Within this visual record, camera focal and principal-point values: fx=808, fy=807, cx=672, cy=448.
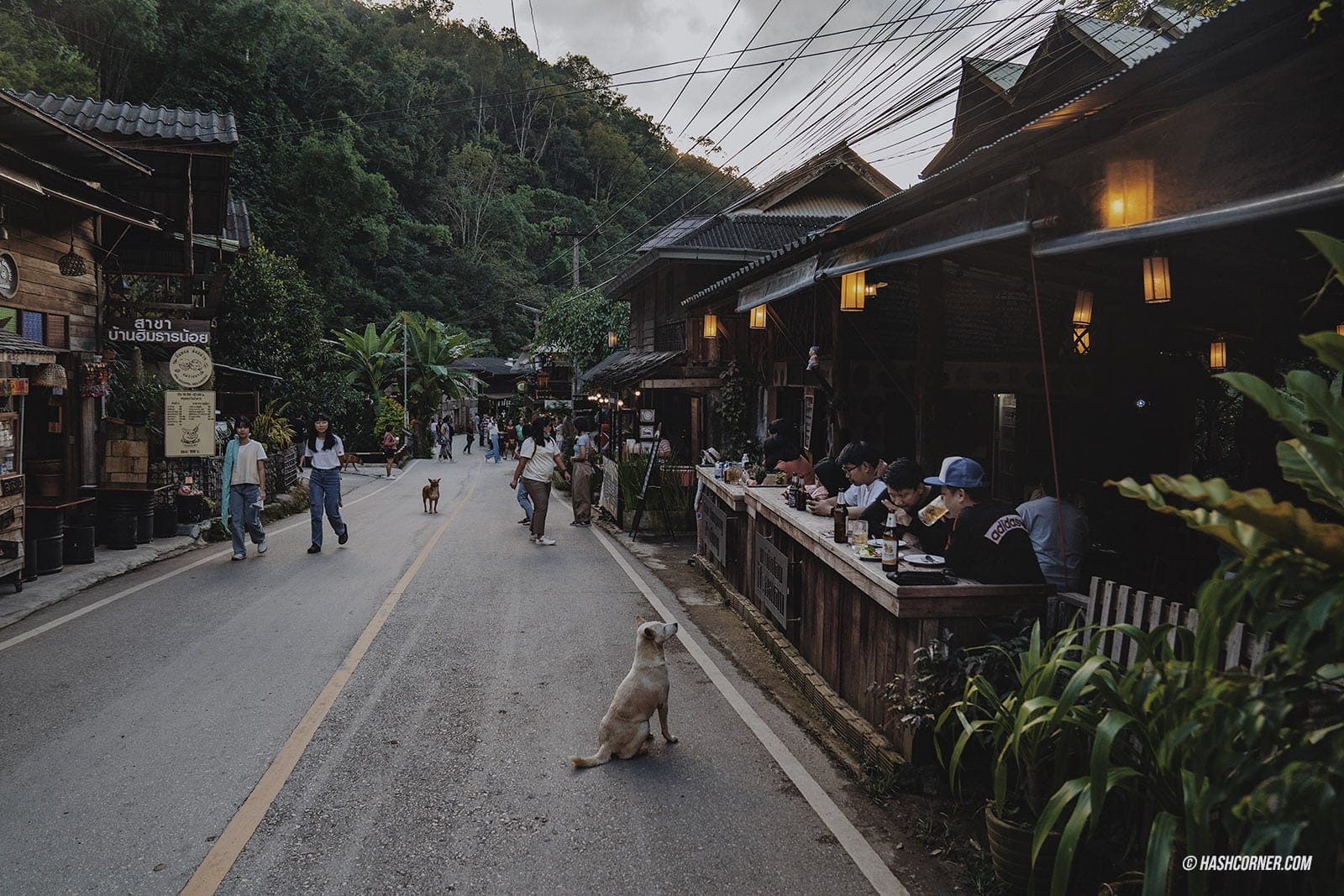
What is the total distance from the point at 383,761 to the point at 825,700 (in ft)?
9.77

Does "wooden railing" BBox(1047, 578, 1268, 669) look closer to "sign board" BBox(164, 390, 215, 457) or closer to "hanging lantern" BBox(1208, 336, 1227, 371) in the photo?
"hanging lantern" BBox(1208, 336, 1227, 371)

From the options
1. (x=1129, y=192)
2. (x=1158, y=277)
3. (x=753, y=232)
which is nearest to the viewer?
(x=1129, y=192)

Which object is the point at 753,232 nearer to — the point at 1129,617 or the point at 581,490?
the point at 581,490

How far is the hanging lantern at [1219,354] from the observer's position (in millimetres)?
10172

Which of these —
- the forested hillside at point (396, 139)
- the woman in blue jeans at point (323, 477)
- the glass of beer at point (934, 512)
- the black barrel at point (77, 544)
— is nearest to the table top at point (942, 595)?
the glass of beer at point (934, 512)

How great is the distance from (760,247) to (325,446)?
12.6 meters

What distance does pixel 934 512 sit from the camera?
18.4ft

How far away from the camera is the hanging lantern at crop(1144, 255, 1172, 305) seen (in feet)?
21.8

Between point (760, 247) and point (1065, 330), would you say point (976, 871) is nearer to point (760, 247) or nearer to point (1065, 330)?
point (1065, 330)

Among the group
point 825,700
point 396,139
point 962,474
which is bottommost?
point 825,700

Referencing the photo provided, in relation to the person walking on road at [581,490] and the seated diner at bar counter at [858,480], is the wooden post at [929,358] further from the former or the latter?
the person walking on road at [581,490]

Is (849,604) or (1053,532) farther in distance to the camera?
(1053,532)

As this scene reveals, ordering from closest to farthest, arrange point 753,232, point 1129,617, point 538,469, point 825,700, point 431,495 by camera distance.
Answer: point 1129,617 < point 825,700 < point 538,469 < point 431,495 < point 753,232

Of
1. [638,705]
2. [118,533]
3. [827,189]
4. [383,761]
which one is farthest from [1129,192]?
[827,189]
